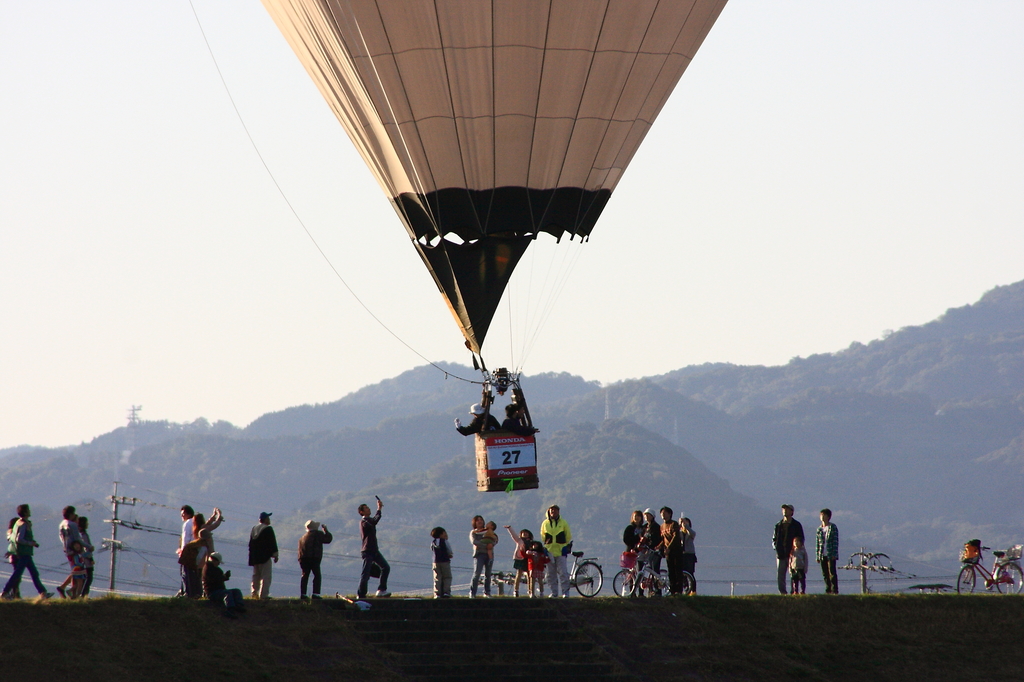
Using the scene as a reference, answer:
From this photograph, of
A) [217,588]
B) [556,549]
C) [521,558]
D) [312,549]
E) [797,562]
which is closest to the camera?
[217,588]

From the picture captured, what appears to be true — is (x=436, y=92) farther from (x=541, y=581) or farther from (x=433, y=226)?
(x=541, y=581)

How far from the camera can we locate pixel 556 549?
1897cm

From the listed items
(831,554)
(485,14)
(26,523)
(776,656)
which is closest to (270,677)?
(26,523)

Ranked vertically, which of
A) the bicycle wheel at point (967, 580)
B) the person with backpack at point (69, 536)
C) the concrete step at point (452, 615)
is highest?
the person with backpack at point (69, 536)

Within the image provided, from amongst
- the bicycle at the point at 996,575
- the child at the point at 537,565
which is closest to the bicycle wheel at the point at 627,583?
the child at the point at 537,565

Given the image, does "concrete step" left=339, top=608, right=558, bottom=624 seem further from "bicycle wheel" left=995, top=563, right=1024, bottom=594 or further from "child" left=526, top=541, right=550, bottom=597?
"bicycle wheel" left=995, top=563, right=1024, bottom=594

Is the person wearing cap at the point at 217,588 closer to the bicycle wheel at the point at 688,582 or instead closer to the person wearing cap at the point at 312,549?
the person wearing cap at the point at 312,549

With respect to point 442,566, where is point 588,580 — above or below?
below

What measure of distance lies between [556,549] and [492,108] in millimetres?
6705

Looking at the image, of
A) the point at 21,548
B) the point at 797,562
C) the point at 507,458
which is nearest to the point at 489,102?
the point at 507,458

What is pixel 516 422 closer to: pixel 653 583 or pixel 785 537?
pixel 653 583

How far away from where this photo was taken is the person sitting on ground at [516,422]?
19094 mm

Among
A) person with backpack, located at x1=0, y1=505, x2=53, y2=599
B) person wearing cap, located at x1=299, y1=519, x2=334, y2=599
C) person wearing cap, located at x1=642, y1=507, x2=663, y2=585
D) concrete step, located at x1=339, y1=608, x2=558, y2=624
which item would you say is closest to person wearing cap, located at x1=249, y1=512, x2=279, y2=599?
person wearing cap, located at x1=299, y1=519, x2=334, y2=599

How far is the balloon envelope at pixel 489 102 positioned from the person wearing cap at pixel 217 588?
578 centimetres
